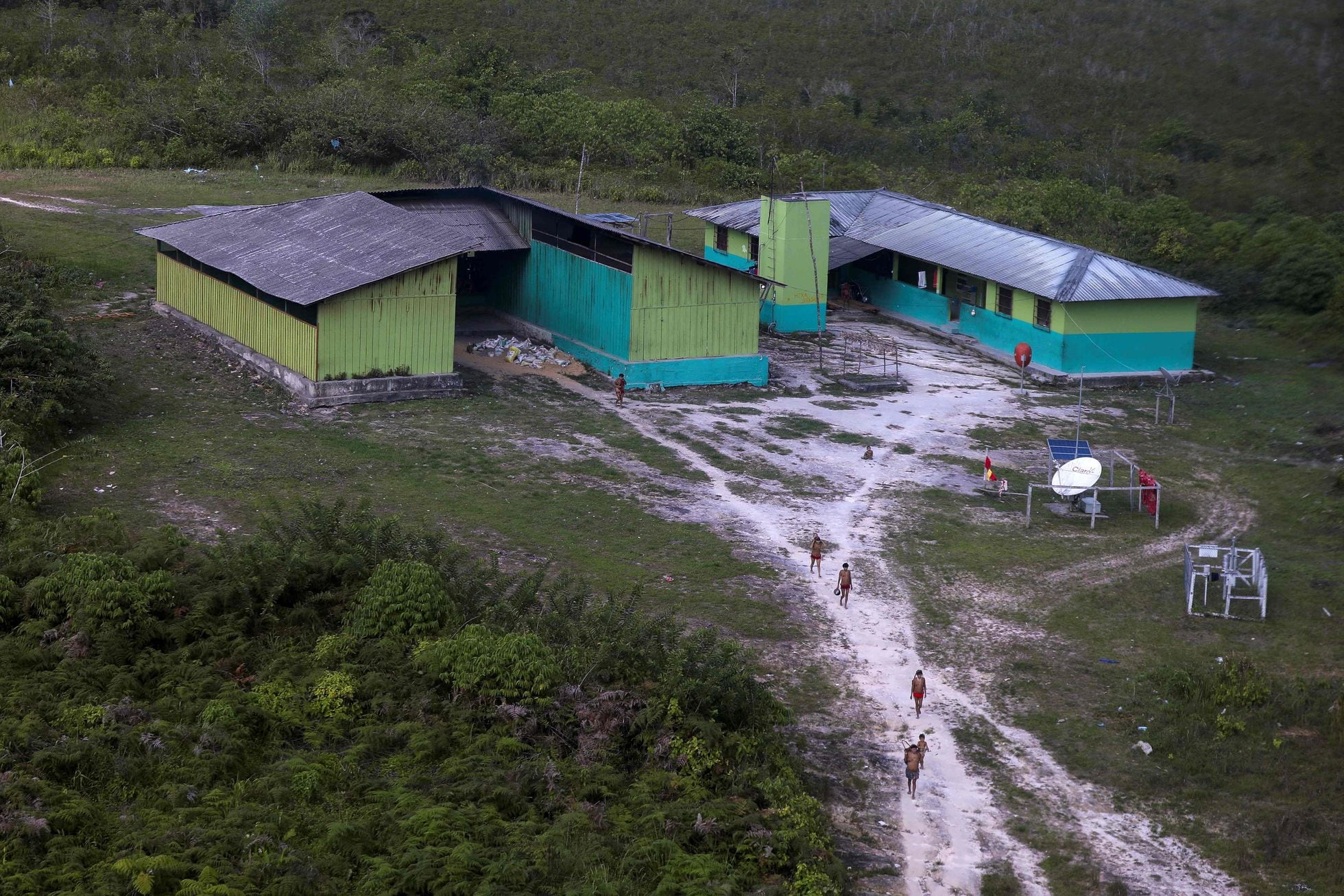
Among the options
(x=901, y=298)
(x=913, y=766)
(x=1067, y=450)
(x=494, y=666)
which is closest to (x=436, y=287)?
(x=1067, y=450)

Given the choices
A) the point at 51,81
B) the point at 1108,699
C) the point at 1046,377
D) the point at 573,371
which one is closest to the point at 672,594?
the point at 1108,699

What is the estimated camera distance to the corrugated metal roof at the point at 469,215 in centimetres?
3631

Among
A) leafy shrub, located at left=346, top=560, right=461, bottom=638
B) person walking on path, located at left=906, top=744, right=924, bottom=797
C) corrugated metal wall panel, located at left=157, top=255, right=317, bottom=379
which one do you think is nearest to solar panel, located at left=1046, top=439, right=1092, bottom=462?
person walking on path, located at left=906, top=744, right=924, bottom=797

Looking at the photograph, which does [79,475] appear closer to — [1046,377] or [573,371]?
[573,371]

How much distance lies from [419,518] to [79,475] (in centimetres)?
575

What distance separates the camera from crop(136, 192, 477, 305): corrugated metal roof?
96.6 ft

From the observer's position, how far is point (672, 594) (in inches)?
834

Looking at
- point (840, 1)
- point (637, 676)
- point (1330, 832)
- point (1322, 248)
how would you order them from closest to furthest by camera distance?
point (1330, 832), point (637, 676), point (1322, 248), point (840, 1)

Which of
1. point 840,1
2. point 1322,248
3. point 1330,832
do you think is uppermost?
point 840,1

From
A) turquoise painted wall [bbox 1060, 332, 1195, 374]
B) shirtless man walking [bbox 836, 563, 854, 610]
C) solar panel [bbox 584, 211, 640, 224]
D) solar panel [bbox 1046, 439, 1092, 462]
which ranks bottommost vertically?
shirtless man walking [bbox 836, 563, 854, 610]

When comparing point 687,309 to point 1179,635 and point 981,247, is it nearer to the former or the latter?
point 981,247

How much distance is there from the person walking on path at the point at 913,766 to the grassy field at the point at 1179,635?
4.35 feet

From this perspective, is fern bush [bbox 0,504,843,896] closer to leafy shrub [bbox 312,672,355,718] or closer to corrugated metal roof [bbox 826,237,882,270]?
leafy shrub [bbox 312,672,355,718]

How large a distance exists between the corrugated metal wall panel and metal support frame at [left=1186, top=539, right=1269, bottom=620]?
1756 cm
